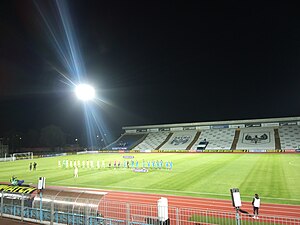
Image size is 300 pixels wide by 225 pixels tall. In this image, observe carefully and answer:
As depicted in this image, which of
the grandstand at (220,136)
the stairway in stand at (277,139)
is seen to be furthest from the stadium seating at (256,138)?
the stairway in stand at (277,139)

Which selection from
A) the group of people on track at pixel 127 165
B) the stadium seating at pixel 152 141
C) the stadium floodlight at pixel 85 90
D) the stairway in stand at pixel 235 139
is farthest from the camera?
the stadium seating at pixel 152 141

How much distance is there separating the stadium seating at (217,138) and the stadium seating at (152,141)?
12168mm

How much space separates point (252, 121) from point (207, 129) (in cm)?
1381

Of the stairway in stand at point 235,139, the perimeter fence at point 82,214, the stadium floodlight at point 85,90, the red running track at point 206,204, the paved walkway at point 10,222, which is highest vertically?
the stadium floodlight at point 85,90

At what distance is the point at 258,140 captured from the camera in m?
63.9

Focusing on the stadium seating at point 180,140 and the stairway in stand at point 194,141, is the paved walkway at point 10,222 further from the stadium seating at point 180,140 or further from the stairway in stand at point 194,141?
the stadium seating at point 180,140

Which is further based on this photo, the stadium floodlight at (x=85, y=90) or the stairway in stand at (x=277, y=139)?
the stadium floodlight at (x=85, y=90)

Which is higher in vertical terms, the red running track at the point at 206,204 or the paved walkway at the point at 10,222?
the paved walkway at the point at 10,222

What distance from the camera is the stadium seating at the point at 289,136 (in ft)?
190

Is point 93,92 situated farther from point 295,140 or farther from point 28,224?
point 28,224

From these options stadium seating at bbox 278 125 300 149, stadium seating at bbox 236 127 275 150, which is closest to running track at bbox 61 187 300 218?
stadium seating at bbox 236 127 275 150

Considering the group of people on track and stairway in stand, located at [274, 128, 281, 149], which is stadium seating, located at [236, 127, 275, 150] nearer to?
stairway in stand, located at [274, 128, 281, 149]

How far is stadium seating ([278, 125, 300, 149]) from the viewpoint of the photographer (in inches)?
2282

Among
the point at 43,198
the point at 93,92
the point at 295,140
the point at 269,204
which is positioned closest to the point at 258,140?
the point at 295,140
